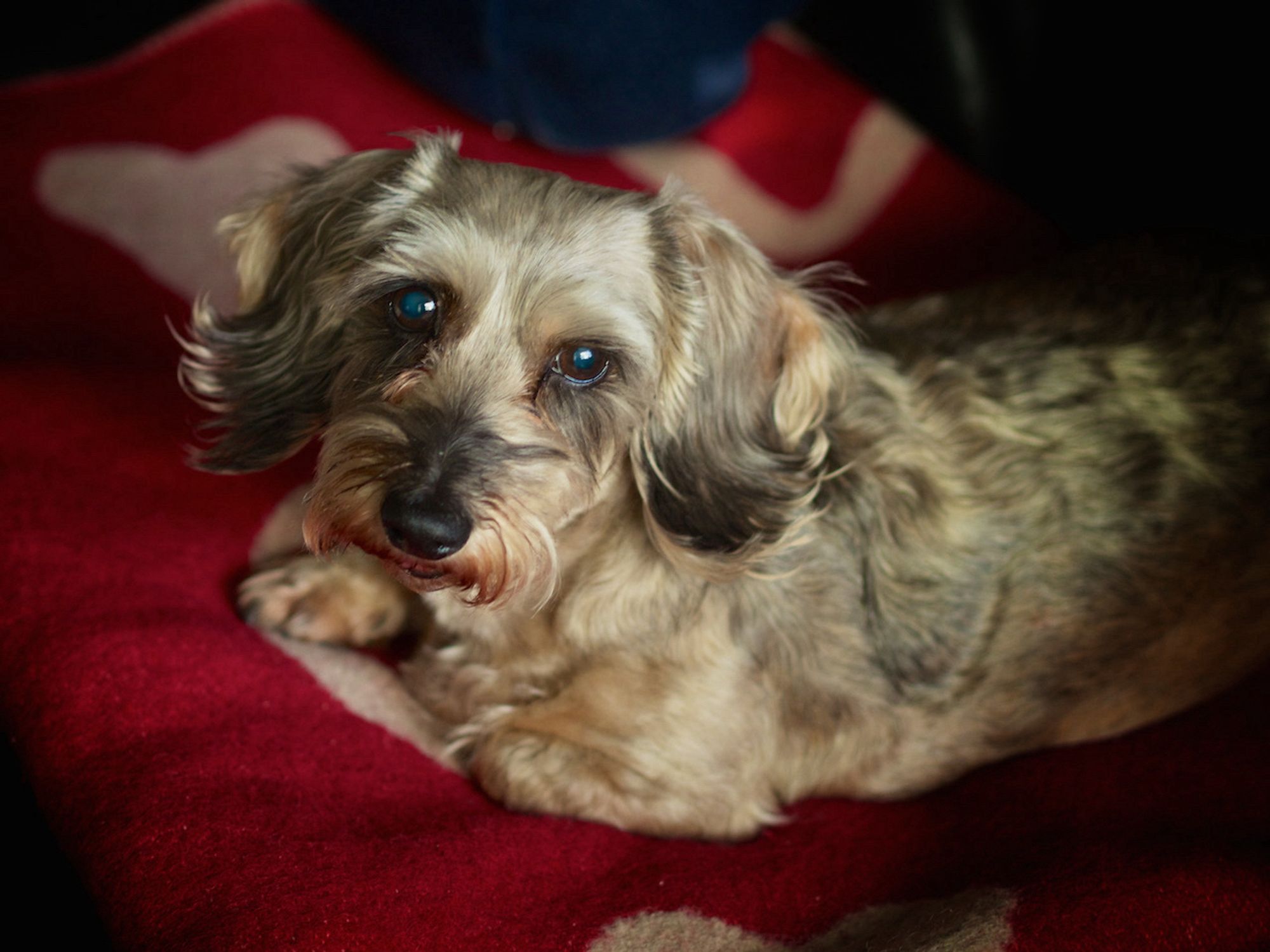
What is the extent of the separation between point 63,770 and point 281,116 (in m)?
2.12

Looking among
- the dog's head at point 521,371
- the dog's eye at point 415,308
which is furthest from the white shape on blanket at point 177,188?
the dog's eye at point 415,308

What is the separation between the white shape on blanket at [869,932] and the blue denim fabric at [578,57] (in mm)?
2280

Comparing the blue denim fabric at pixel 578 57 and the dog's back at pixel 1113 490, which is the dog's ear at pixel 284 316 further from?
the blue denim fabric at pixel 578 57

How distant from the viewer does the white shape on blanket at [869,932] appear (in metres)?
1.76

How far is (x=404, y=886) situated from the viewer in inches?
70.3

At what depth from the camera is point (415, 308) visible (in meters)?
1.89

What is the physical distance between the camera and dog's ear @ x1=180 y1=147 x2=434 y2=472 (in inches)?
77.7

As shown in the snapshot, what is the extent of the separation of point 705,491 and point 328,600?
86 centimetres

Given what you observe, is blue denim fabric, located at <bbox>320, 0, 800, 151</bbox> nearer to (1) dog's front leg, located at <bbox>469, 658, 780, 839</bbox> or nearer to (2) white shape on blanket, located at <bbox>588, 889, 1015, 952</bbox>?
(1) dog's front leg, located at <bbox>469, 658, 780, 839</bbox>

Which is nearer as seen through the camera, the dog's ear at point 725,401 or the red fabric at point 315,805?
the red fabric at point 315,805

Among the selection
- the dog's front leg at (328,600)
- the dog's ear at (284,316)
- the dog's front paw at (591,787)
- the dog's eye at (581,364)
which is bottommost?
the dog's front leg at (328,600)

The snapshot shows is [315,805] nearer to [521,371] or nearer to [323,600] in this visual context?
[323,600]

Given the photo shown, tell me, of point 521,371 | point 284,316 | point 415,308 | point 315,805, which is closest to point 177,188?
point 284,316

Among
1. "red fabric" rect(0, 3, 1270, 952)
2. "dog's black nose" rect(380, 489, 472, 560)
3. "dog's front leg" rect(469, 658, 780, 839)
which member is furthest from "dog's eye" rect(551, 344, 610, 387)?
"red fabric" rect(0, 3, 1270, 952)
